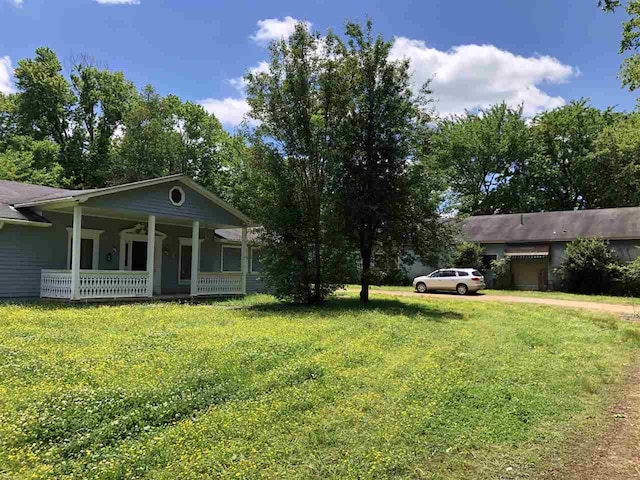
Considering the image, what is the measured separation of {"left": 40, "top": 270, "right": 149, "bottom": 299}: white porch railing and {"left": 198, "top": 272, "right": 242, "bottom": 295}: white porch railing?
2425 millimetres

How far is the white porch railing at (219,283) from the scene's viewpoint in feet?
59.3

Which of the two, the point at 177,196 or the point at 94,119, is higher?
the point at 94,119

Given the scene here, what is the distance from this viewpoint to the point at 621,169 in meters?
37.4

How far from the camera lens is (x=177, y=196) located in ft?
55.1

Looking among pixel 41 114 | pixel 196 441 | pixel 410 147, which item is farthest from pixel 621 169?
pixel 41 114

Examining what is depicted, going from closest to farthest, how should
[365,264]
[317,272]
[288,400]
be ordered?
[288,400]
[317,272]
[365,264]

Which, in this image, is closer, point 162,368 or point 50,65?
point 162,368

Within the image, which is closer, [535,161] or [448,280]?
[448,280]

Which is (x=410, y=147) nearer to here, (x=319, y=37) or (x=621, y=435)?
(x=319, y=37)

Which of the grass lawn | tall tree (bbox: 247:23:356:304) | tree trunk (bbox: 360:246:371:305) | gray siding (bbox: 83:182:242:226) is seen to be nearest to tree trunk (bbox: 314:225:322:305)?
tall tree (bbox: 247:23:356:304)

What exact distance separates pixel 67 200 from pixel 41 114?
106 ft

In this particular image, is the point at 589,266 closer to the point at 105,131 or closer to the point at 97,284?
the point at 97,284

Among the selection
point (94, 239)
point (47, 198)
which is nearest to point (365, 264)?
point (94, 239)

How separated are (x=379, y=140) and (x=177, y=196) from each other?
742cm
